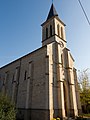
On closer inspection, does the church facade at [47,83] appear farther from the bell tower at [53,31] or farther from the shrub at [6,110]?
the shrub at [6,110]

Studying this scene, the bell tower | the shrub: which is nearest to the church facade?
the bell tower

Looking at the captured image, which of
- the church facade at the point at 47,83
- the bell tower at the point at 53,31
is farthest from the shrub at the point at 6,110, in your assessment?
the bell tower at the point at 53,31

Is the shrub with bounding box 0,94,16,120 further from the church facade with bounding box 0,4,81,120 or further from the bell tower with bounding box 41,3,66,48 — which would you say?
the bell tower with bounding box 41,3,66,48

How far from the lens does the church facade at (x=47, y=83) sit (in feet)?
58.3

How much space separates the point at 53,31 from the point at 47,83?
12.9 metres

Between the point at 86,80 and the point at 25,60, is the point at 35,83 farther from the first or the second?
the point at 86,80

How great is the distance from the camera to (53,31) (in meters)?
25.8

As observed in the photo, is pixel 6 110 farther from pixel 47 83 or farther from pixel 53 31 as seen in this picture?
pixel 53 31

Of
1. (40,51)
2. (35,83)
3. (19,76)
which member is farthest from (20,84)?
(40,51)

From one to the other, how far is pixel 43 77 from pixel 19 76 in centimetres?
760

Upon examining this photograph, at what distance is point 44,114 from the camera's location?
54.4ft

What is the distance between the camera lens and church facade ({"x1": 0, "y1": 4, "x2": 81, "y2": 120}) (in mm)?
17763

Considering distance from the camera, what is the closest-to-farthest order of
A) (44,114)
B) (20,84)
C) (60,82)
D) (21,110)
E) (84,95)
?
(44,114)
(60,82)
(21,110)
(20,84)
(84,95)

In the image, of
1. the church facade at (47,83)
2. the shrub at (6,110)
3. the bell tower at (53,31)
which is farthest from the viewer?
the bell tower at (53,31)
